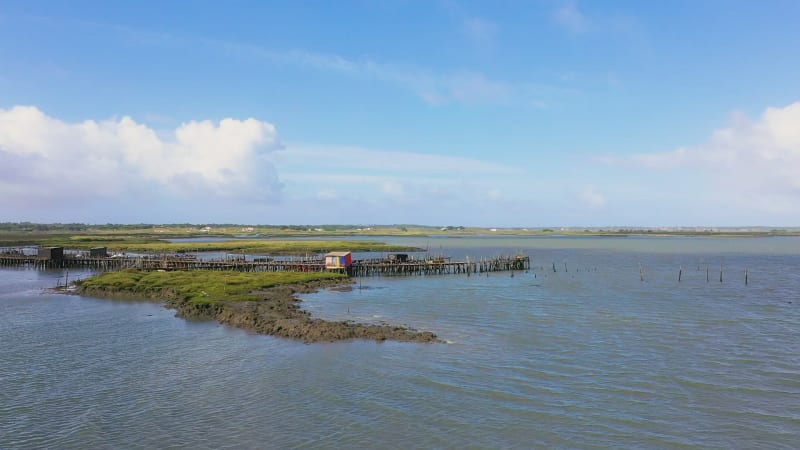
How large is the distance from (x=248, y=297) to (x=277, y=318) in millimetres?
8543

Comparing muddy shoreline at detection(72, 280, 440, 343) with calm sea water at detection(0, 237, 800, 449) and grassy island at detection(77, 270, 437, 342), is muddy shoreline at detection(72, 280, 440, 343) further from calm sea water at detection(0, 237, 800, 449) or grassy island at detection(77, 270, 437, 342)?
calm sea water at detection(0, 237, 800, 449)

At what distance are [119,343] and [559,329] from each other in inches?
969

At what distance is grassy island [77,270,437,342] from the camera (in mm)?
29344

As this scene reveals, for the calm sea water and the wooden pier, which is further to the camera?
the wooden pier

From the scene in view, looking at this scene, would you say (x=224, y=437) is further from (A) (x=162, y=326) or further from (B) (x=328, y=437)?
(A) (x=162, y=326)

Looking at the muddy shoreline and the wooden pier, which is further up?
Result: the wooden pier

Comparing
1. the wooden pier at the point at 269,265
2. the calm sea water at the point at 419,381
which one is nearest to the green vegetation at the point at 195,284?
the calm sea water at the point at 419,381

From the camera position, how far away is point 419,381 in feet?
69.9

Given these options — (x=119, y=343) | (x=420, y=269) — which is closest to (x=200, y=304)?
(x=119, y=343)

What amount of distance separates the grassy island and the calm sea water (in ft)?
5.33

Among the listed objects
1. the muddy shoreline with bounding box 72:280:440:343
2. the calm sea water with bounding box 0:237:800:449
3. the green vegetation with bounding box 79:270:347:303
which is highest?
the green vegetation with bounding box 79:270:347:303

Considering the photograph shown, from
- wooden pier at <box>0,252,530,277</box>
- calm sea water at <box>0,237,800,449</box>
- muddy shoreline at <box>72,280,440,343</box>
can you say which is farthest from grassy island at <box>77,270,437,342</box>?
wooden pier at <box>0,252,530,277</box>

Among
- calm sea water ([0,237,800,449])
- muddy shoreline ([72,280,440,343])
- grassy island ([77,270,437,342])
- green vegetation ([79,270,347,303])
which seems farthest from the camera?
green vegetation ([79,270,347,303])

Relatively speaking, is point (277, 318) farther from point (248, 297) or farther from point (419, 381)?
point (419, 381)
